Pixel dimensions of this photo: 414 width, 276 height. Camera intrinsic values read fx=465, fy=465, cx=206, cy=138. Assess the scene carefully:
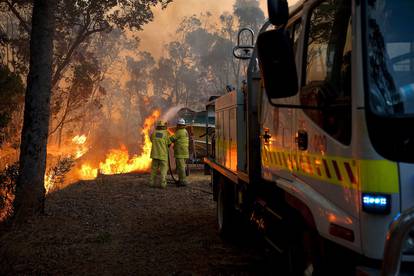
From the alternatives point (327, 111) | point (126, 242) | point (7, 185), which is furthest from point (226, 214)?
point (7, 185)

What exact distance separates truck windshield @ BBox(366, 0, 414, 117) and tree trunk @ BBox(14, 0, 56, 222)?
757 centimetres

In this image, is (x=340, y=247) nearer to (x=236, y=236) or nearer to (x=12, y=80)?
(x=236, y=236)

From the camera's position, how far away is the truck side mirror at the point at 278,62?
279cm

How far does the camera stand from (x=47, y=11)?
362 inches

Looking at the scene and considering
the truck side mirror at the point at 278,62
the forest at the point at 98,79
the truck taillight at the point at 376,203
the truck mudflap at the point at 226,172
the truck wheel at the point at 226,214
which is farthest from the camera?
the forest at the point at 98,79

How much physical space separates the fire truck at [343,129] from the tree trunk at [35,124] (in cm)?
624

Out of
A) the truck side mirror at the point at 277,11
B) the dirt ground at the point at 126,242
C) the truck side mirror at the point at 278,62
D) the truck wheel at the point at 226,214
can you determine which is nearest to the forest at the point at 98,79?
the dirt ground at the point at 126,242

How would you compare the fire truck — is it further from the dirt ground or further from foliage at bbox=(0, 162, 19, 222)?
foliage at bbox=(0, 162, 19, 222)

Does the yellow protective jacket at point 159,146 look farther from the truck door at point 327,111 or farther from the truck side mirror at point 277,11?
the truck side mirror at point 277,11

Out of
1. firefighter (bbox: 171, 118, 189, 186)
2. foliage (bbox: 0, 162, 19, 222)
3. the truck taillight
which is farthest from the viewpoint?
firefighter (bbox: 171, 118, 189, 186)

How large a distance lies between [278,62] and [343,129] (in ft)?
1.87

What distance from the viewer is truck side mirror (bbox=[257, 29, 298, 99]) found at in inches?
110

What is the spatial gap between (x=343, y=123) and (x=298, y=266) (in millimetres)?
1375

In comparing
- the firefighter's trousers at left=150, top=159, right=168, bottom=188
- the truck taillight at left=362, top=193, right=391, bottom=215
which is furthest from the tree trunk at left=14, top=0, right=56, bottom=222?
the truck taillight at left=362, top=193, right=391, bottom=215
